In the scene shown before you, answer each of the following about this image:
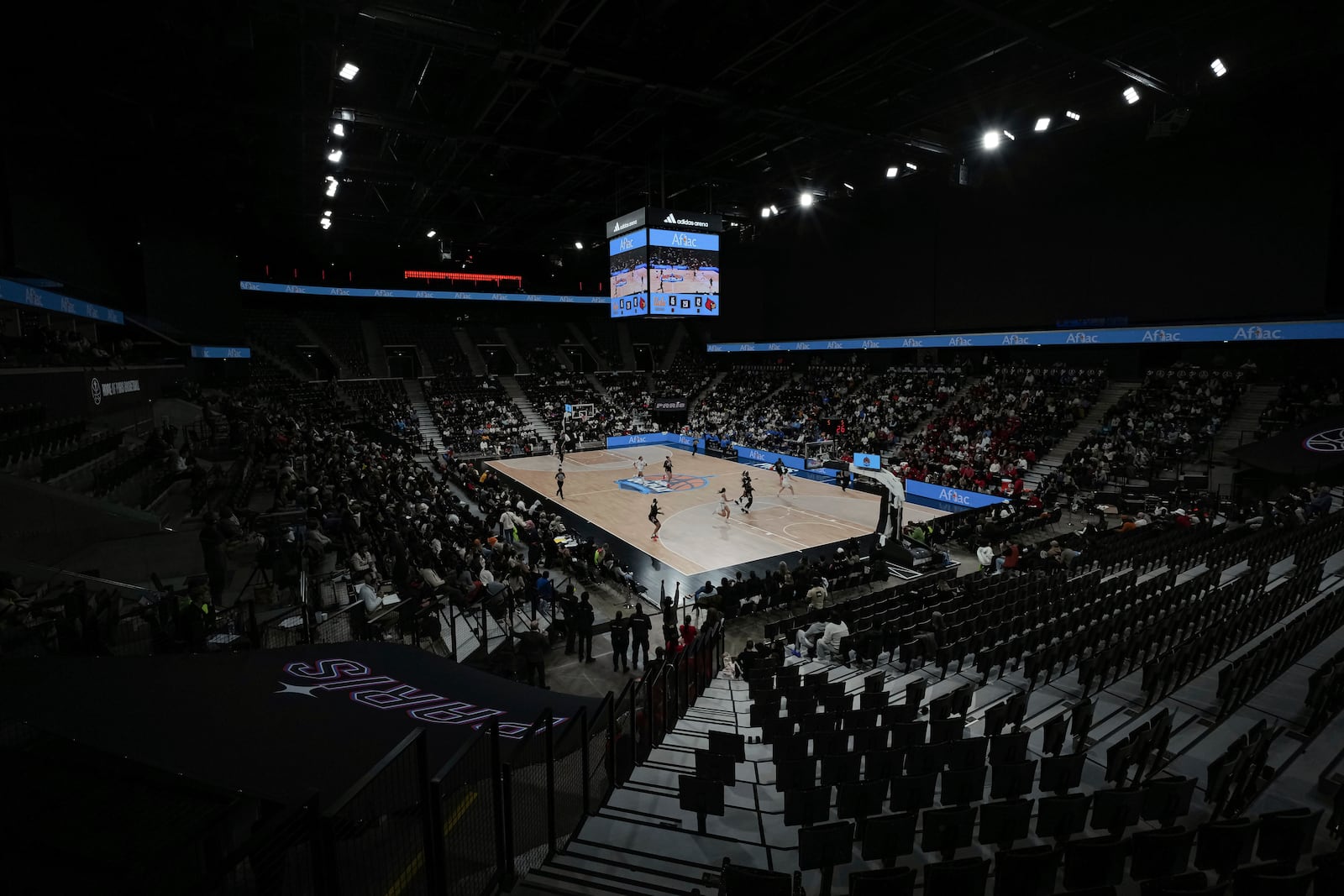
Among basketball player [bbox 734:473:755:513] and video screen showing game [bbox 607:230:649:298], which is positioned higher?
video screen showing game [bbox 607:230:649:298]

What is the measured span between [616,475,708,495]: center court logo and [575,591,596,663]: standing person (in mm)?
15782

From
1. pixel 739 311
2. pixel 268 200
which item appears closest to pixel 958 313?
pixel 739 311

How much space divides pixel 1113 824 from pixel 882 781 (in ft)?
5.42

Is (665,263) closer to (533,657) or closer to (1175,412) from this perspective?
(533,657)

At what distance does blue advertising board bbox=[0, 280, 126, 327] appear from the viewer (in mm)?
13750

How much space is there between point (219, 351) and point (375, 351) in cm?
1735

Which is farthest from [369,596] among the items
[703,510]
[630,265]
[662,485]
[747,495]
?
[662,485]

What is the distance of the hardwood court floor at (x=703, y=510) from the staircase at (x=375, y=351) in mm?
14960

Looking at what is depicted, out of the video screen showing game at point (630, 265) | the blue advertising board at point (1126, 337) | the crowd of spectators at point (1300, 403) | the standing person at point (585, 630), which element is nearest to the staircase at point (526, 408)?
the video screen showing game at point (630, 265)

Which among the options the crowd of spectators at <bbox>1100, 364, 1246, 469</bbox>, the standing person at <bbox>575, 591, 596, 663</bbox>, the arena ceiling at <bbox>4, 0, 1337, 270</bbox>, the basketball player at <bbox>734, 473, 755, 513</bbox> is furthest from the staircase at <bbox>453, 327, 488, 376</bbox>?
the crowd of spectators at <bbox>1100, 364, 1246, 469</bbox>

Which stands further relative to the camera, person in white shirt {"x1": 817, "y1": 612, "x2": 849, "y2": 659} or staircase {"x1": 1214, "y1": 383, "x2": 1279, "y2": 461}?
staircase {"x1": 1214, "y1": 383, "x2": 1279, "y2": 461}

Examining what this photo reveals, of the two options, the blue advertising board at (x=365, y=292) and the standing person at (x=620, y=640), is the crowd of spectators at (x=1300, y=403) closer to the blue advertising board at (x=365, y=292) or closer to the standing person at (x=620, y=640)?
the standing person at (x=620, y=640)

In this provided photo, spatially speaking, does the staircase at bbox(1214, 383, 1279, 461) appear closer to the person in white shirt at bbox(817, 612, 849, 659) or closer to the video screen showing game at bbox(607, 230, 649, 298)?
the person in white shirt at bbox(817, 612, 849, 659)

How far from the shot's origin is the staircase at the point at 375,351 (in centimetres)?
4425
